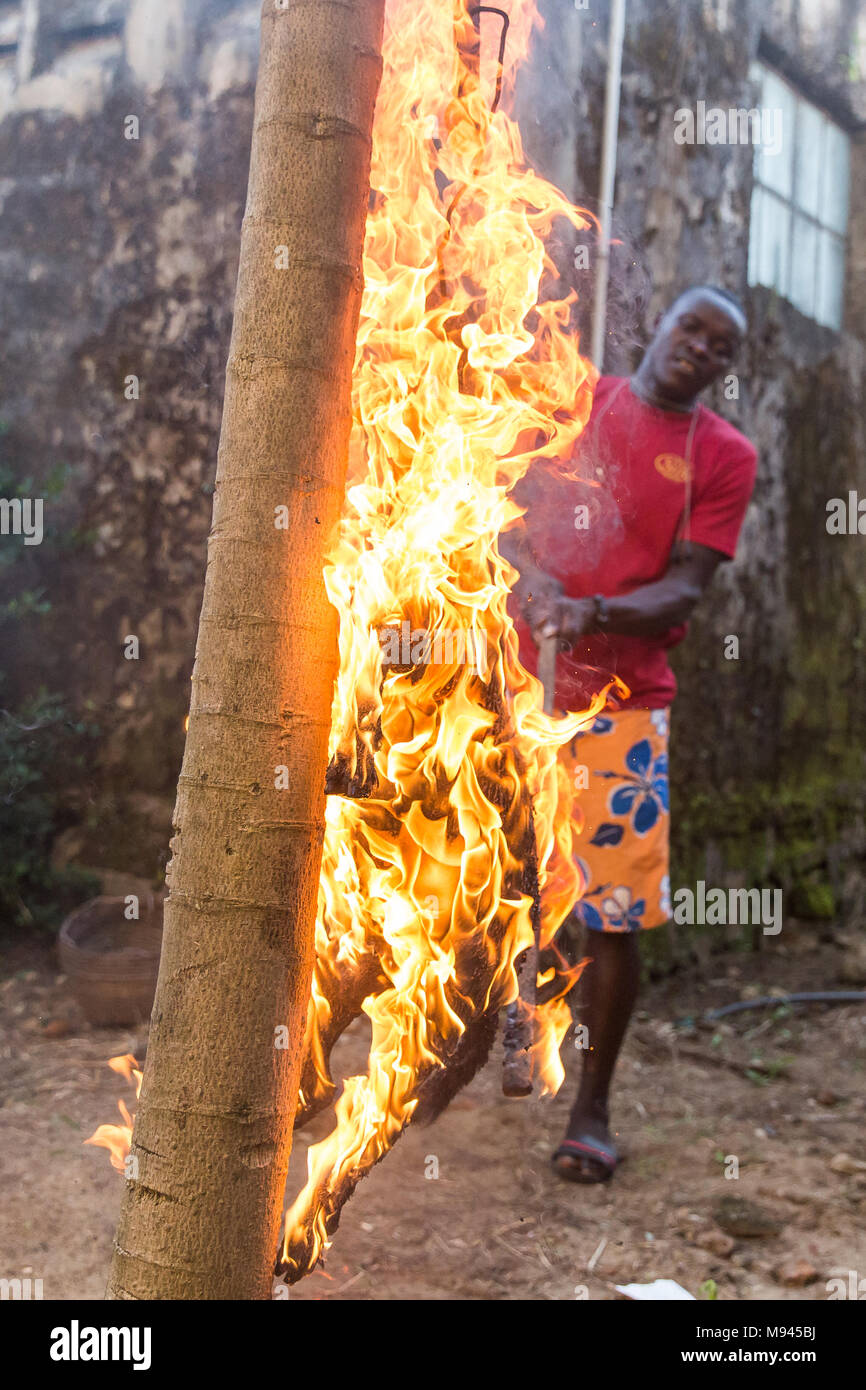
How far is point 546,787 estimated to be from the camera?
2580mm

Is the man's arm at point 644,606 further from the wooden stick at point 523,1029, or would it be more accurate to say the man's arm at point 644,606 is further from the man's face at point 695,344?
the wooden stick at point 523,1029

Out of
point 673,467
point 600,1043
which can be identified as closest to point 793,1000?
point 600,1043

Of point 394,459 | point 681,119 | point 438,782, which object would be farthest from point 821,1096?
point 681,119

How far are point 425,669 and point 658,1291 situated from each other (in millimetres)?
1753

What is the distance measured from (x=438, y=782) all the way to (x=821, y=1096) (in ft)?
9.05

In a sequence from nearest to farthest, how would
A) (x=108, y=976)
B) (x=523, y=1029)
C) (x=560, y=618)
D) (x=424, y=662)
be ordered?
(x=424, y=662), (x=523, y=1029), (x=560, y=618), (x=108, y=976)

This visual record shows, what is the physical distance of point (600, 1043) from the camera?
3.46 meters

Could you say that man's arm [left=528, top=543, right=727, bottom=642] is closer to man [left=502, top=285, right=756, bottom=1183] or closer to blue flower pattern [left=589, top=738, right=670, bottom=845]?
man [left=502, top=285, right=756, bottom=1183]

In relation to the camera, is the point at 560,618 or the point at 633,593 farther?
the point at 633,593

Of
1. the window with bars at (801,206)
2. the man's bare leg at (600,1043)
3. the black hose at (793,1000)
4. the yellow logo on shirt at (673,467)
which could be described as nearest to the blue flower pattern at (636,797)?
the man's bare leg at (600,1043)

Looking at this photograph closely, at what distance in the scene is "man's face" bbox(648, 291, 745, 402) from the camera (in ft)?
11.2

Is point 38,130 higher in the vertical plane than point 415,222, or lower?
higher

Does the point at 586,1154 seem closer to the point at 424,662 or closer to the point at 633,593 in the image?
the point at 633,593
